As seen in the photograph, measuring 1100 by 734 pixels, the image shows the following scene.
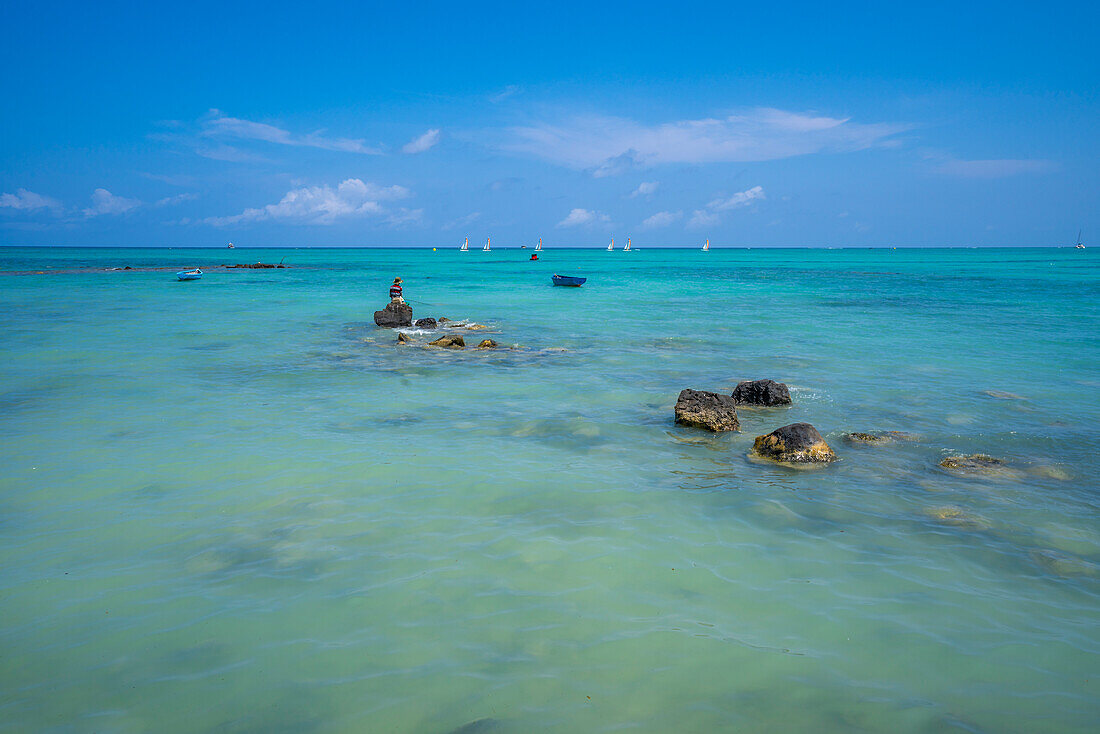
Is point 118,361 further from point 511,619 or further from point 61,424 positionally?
point 511,619

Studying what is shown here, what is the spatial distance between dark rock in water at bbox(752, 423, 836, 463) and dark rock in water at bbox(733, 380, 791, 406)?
3.09 metres

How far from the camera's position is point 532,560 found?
19.9 feet

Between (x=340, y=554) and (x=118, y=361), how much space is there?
46.7 ft

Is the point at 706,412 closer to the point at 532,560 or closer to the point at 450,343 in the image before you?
the point at 532,560

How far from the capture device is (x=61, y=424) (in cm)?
1055

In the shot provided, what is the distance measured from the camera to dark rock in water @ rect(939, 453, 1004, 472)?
28.3ft

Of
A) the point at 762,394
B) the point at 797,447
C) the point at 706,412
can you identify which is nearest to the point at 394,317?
the point at 762,394

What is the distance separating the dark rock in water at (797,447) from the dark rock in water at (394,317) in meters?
17.7

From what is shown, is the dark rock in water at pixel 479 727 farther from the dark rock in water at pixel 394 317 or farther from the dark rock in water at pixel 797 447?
the dark rock in water at pixel 394 317

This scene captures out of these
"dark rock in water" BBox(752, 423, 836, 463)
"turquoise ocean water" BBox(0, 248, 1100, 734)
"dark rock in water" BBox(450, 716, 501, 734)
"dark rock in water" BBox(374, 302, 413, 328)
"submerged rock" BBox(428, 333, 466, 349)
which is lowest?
"dark rock in water" BBox(450, 716, 501, 734)

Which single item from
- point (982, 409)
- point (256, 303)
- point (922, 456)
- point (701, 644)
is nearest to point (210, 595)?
point (701, 644)

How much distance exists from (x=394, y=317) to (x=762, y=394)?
1584 centimetres

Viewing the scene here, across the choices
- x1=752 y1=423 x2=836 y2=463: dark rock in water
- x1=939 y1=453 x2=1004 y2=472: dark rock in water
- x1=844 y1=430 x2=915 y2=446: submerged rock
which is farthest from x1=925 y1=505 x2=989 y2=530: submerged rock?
x1=844 y1=430 x2=915 y2=446: submerged rock

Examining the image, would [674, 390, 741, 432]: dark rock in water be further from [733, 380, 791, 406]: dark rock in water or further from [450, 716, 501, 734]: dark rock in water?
[450, 716, 501, 734]: dark rock in water
